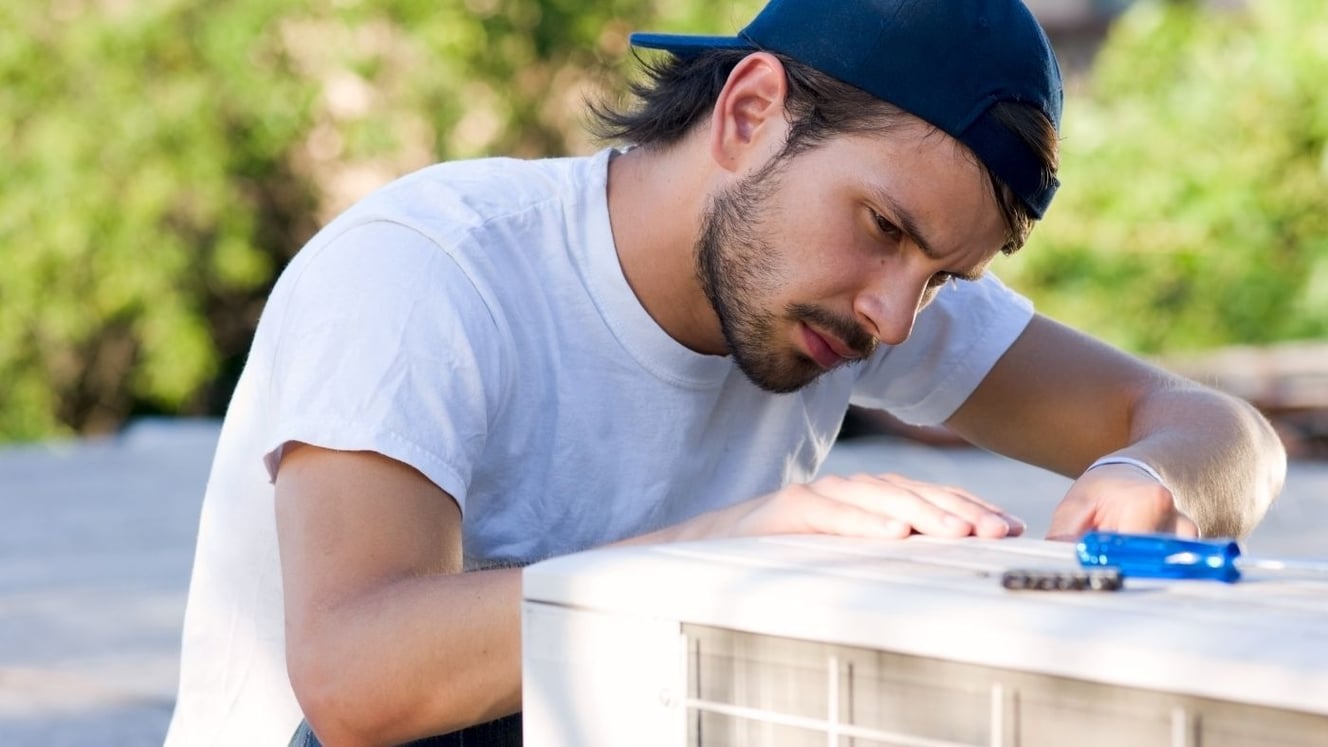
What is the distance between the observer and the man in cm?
135

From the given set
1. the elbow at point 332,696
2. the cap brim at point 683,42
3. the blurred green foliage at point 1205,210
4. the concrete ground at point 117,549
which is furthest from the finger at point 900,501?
the blurred green foliage at point 1205,210

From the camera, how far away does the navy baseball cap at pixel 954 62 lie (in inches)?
59.4

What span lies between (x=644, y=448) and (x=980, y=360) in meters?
0.53

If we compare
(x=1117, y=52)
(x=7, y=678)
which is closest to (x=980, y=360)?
(x=7, y=678)

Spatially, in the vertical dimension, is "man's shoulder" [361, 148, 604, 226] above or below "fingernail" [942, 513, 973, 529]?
above

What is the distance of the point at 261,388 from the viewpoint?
1679 mm

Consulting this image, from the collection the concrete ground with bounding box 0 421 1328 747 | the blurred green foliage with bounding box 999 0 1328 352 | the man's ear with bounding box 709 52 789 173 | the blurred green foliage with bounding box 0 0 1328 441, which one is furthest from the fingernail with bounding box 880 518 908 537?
the blurred green foliage with bounding box 999 0 1328 352

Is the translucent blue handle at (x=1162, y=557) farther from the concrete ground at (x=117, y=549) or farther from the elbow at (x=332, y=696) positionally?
the concrete ground at (x=117, y=549)

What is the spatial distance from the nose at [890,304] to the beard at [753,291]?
0.12 ft

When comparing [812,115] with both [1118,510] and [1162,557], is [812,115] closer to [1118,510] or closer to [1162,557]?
[1118,510]

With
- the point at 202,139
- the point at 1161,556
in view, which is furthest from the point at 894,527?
the point at 202,139

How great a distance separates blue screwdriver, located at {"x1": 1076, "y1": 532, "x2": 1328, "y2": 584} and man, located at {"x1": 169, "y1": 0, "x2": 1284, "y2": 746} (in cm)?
18

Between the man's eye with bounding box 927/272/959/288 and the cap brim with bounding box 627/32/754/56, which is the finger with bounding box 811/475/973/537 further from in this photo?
the cap brim with bounding box 627/32/754/56

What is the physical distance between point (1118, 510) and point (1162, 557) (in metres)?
0.33
